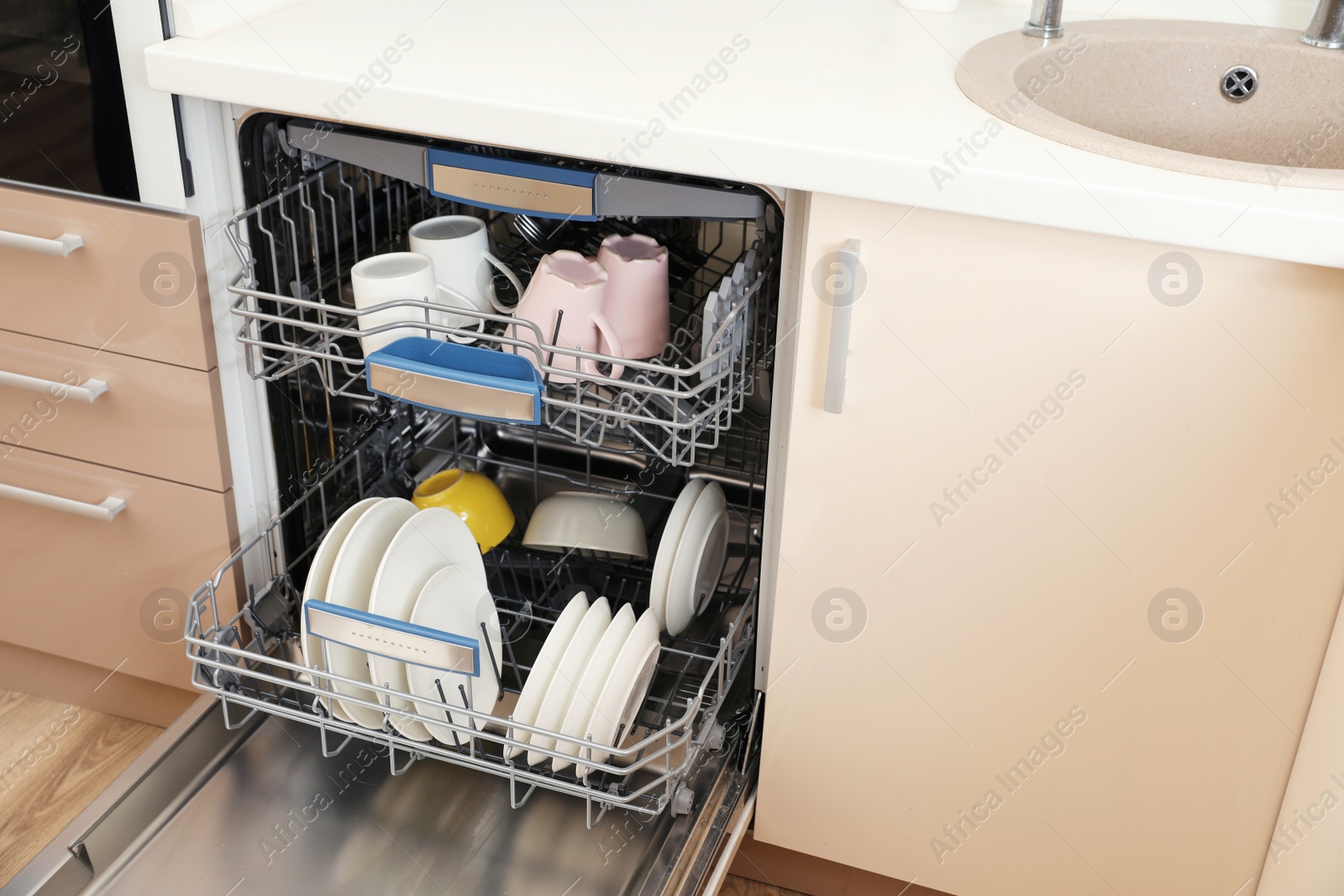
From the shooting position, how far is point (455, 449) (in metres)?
1.58

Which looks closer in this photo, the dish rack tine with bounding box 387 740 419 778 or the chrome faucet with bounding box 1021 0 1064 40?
the dish rack tine with bounding box 387 740 419 778

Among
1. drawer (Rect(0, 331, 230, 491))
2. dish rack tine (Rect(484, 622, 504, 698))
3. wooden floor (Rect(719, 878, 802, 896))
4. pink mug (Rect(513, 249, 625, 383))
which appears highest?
pink mug (Rect(513, 249, 625, 383))

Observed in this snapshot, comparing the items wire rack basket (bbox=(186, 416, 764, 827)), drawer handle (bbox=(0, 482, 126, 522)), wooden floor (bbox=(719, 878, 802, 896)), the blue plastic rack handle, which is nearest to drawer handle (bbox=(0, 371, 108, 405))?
drawer handle (bbox=(0, 482, 126, 522))

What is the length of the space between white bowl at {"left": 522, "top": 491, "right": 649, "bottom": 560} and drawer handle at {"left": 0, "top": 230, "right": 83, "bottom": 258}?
578 mm

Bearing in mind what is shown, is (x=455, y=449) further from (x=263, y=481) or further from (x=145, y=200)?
(x=145, y=200)

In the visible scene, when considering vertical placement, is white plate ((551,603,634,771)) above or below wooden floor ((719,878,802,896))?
above

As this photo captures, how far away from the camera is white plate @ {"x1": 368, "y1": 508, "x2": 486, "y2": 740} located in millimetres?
1113

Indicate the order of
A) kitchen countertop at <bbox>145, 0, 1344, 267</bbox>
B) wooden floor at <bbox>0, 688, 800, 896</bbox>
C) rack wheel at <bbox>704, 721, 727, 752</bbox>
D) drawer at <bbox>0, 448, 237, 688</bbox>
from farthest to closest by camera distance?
wooden floor at <bbox>0, 688, 800, 896</bbox>
drawer at <bbox>0, 448, 237, 688</bbox>
rack wheel at <bbox>704, 721, 727, 752</bbox>
kitchen countertop at <bbox>145, 0, 1344, 267</bbox>

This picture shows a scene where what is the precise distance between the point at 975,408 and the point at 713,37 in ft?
1.63

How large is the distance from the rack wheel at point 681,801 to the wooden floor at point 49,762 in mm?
762

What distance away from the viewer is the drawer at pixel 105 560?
4.29ft

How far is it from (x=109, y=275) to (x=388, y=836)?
64cm

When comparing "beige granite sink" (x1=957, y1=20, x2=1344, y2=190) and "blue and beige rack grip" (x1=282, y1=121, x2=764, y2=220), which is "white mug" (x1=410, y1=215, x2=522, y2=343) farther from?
"beige granite sink" (x1=957, y1=20, x2=1344, y2=190)

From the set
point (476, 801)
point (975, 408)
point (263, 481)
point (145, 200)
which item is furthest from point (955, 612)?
point (145, 200)
